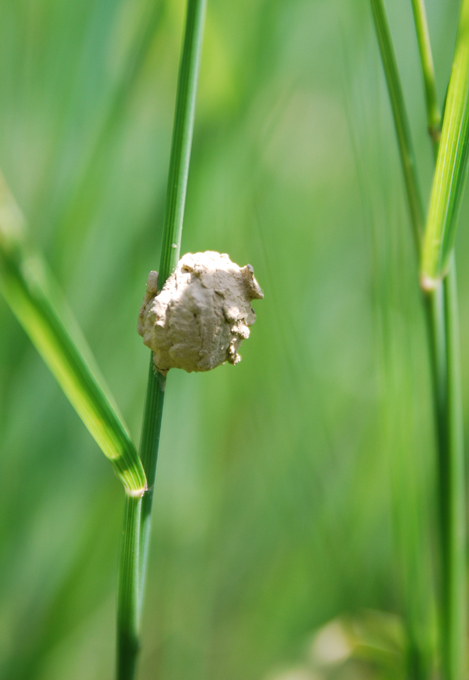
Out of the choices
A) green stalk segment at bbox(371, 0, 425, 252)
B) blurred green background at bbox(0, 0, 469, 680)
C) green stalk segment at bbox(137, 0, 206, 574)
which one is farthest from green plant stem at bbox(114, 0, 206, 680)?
blurred green background at bbox(0, 0, 469, 680)

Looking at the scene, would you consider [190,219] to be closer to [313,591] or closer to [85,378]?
[85,378]

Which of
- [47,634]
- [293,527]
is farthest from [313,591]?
[47,634]

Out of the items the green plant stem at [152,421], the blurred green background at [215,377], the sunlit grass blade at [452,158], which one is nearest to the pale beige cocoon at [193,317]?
the green plant stem at [152,421]

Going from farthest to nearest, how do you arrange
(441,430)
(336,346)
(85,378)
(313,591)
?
(336,346) → (313,591) → (441,430) → (85,378)

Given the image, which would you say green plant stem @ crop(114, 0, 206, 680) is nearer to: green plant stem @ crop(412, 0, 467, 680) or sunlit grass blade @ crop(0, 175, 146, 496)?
sunlit grass blade @ crop(0, 175, 146, 496)

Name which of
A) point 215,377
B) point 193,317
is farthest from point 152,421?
point 215,377

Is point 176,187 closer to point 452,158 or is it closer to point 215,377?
point 452,158
